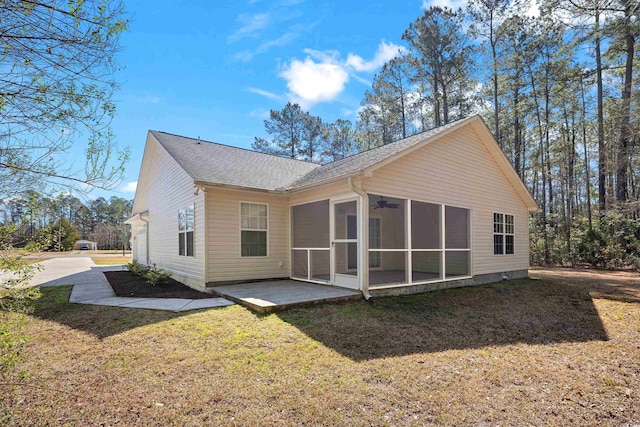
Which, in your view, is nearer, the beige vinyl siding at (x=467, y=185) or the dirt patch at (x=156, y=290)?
the dirt patch at (x=156, y=290)

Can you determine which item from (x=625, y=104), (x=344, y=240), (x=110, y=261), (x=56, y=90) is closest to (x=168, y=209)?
(x=344, y=240)

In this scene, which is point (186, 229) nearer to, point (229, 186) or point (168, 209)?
point (168, 209)

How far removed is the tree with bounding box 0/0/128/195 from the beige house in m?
4.66

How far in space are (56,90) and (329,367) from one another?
11.5ft

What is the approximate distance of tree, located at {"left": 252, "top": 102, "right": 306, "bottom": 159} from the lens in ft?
82.8

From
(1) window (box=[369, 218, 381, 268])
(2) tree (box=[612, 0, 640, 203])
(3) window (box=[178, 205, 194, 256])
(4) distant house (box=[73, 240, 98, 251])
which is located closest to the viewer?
(3) window (box=[178, 205, 194, 256])

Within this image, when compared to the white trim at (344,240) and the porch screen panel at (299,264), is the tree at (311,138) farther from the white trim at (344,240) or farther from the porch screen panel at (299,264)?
the white trim at (344,240)

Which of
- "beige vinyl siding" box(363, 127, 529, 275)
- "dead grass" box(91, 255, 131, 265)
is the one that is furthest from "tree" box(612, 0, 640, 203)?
"dead grass" box(91, 255, 131, 265)

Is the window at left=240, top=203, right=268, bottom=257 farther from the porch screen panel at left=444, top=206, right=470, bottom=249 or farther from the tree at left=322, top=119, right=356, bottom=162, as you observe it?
the tree at left=322, top=119, right=356, bottom=162

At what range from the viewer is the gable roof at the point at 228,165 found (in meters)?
8.39

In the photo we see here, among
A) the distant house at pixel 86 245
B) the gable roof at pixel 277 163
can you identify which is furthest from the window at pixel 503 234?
the distant house at pixel 86 245

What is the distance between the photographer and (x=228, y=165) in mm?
9820

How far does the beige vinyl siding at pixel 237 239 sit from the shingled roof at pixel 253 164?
0.38 m

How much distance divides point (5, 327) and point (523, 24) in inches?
865
